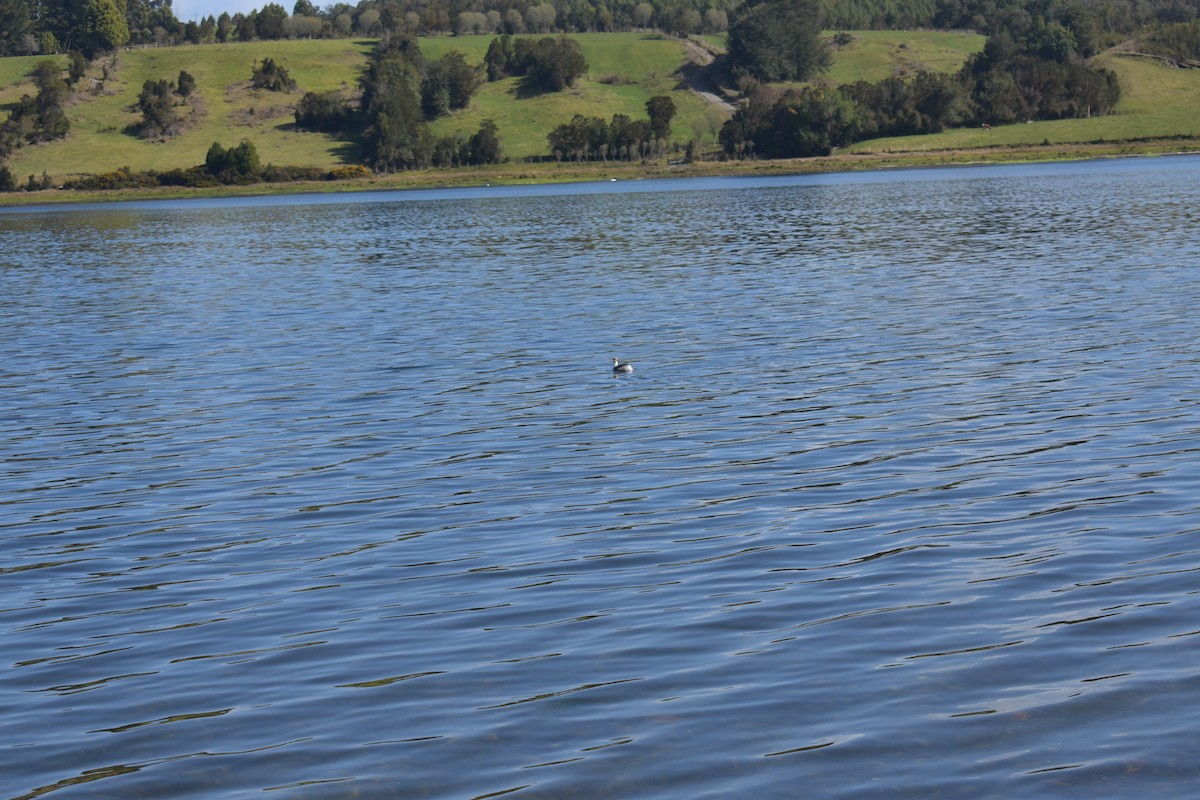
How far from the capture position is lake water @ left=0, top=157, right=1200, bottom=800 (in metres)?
10.4

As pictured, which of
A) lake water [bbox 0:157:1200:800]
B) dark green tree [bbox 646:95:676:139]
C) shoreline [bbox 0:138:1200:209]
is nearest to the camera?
lake water [bbox 0:157:1200:800]

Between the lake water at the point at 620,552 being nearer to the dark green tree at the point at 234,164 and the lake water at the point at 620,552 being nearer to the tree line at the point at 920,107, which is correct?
the tree line at the point at 920,107

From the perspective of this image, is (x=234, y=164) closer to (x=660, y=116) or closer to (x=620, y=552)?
(x=660, y=116)

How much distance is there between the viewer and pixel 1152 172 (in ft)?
352

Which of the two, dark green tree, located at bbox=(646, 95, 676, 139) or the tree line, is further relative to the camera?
dark green tree, located at bbox=(646, 95, 676, 139)

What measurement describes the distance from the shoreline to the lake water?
124213mm

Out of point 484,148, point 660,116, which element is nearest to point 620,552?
point 484,148

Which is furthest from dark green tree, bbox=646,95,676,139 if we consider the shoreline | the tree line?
the shoreline

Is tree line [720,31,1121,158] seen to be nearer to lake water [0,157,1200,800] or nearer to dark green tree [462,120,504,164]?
dark green tree [462,120,504,164]

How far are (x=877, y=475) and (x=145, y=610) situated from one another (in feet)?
30.9

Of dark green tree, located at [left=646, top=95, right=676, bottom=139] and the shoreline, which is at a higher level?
dark green tree, located at [left=646, top=95, right=676, bottom=139]

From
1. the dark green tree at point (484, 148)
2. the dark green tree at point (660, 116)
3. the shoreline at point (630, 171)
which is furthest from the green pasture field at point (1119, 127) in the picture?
the dark green tree at point (484, 148)

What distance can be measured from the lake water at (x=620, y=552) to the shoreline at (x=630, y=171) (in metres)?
124

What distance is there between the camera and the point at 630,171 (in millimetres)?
174500
